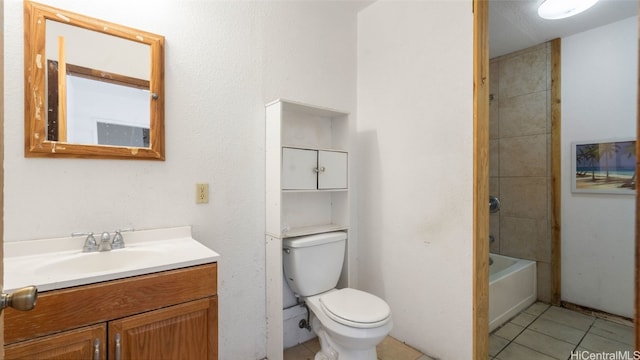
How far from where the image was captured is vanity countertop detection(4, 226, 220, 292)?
3.02 feet

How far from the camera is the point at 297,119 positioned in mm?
1966

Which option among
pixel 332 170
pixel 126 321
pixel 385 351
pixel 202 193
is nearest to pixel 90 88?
pixel 202 193

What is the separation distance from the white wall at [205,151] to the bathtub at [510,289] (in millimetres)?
1702

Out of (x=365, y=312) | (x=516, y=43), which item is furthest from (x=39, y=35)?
(x=516, y=43)

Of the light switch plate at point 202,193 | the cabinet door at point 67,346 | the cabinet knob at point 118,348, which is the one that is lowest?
the cabinet knob at point 118,348

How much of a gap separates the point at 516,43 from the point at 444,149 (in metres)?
1.68

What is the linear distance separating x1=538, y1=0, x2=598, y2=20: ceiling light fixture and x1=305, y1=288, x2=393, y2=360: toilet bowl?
227 cm

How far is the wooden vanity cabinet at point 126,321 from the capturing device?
851 mm

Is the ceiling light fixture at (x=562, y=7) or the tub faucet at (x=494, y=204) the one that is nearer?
the ceiling light fixture at (x=562, y=7)

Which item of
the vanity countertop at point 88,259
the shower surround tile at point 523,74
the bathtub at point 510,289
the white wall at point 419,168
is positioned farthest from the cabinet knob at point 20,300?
the shower surround tile at point 523,74

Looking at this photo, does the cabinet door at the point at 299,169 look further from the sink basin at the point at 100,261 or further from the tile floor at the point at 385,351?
the tile floor at the point at 385,351

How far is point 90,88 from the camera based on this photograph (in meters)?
1.30

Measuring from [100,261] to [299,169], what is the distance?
3.49 ft

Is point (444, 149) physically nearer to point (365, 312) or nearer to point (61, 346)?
point (365, 312)
